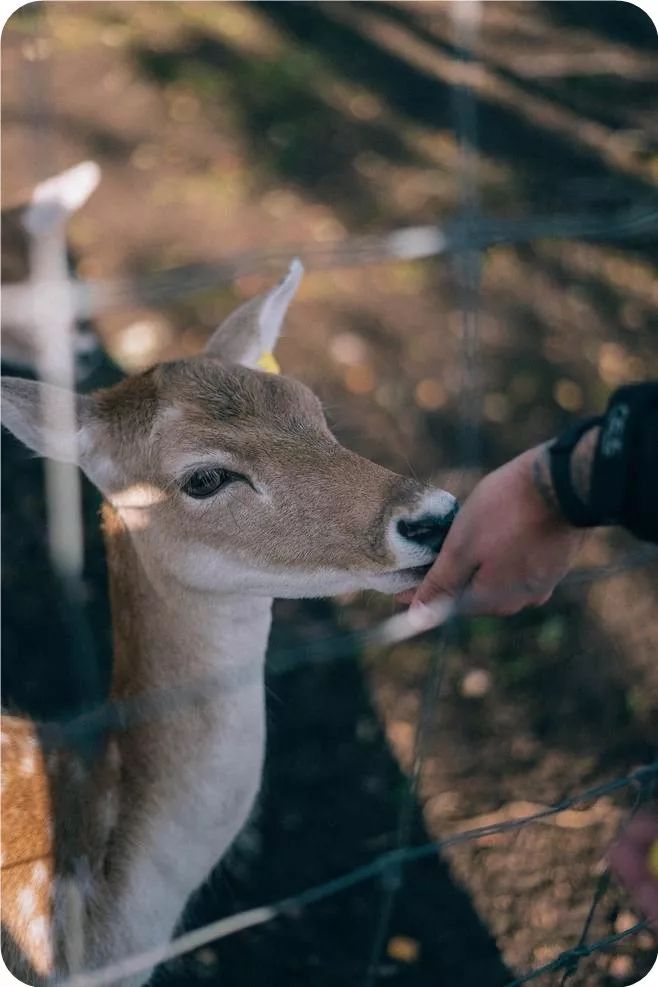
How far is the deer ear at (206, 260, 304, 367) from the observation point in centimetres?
236

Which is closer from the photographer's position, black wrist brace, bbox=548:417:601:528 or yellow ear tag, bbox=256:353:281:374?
black wrist brace, bbox=548:417:601:528

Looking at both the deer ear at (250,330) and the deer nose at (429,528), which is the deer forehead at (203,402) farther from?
the deer nose at (429,528)

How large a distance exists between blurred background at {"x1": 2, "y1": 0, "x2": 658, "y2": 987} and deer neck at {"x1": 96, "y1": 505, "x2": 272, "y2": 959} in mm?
414

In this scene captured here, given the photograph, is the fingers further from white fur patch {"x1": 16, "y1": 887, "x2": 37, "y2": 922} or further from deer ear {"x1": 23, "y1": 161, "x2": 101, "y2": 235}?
deer ear {"x1": 23, "y1": 161, "x2": 101, "y2": 235}

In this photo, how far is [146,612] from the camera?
2109 mm

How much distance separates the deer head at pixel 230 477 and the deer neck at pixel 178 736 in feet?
0.23

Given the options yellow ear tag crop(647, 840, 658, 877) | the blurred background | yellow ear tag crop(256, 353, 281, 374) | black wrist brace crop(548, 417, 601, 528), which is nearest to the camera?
yellow ear tag crop(647, 840, 658, 877)

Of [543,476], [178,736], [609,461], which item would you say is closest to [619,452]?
[609,461]

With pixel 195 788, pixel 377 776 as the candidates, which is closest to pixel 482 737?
pixel 377 776

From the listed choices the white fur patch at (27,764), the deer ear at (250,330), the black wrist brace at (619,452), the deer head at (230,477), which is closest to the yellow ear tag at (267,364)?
the deer ear at (250,330)

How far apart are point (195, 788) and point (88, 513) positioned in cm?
174

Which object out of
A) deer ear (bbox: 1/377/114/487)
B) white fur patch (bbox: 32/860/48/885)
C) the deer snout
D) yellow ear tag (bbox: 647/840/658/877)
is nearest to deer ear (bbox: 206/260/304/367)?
deer ear (bbox: 1/377/114/487)

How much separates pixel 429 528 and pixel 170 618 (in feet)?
1.92

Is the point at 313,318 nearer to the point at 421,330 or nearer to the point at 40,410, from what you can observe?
the point at 421,330
